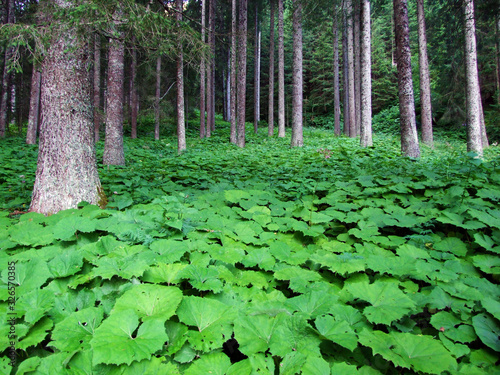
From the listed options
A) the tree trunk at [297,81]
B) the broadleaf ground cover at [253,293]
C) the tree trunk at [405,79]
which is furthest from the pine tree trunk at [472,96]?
the broadleaf ground cover at [253,293]

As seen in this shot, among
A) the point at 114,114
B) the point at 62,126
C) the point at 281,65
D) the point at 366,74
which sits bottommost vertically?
the point at 62,126

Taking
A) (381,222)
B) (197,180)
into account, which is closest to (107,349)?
(381,222)

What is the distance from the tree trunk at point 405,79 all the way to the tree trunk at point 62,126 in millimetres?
6706

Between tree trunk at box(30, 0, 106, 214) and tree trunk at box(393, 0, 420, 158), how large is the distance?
6.71 meters

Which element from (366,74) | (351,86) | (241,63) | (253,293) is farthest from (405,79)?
(351,86)

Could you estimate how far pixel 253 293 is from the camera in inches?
70.7

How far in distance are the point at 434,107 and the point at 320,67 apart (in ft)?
49.0

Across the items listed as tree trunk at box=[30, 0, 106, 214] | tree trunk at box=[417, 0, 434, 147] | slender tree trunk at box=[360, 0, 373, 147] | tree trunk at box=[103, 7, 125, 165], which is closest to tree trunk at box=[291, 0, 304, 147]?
slender tree trunk at box=[360, 0, 373, 147]

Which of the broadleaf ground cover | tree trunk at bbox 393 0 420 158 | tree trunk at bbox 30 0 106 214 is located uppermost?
tree trunk at bbox 393 0 420 158

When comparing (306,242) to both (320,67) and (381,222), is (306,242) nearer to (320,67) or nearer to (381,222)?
(381,222)

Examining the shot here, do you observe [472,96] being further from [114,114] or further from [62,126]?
[62,126]

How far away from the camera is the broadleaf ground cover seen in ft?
4.25

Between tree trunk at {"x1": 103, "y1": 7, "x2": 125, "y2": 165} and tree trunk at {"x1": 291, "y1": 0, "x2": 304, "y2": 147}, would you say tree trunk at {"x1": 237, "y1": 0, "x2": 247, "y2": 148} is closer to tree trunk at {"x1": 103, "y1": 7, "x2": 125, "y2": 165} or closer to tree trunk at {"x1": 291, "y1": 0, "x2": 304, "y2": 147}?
tree trunk at {"x1": 291, "y1": 0, "x2": 304, "y2": 147}

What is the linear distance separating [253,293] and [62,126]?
11.0 ft
